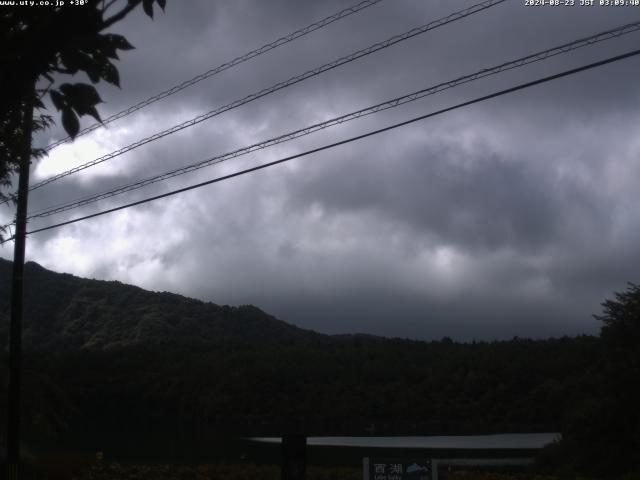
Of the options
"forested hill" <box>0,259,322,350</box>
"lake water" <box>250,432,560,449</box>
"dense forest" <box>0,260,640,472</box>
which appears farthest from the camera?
"forested hill" <box>0,259,322,350</box>

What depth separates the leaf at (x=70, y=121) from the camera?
12.7 feet

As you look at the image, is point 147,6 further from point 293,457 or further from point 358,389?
point 358,389

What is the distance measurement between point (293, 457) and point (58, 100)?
6876 millimetres

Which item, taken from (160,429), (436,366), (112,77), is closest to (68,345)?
(160,429)

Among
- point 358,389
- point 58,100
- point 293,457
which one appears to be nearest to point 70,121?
point 58,100

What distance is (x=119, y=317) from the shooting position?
130 metres

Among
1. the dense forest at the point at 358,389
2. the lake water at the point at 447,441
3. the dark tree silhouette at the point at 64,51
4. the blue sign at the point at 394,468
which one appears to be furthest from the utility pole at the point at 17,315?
the dark tree silhouette at the point at 64,51

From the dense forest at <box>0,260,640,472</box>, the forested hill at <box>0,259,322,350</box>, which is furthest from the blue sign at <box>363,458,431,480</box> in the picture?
the forested hill at <box>0,259,322,350</box>

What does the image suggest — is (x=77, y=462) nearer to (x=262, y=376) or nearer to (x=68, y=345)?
(x=262, y=376)

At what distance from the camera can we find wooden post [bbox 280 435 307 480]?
9.74 metres

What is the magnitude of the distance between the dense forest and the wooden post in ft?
24.4

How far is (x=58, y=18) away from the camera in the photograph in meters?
3.67

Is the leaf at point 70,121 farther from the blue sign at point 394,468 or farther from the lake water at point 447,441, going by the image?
the lake water at point 447,441

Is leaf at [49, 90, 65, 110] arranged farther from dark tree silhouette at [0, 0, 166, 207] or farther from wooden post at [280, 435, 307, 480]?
wooden post at [280, 435, 307, 480]
